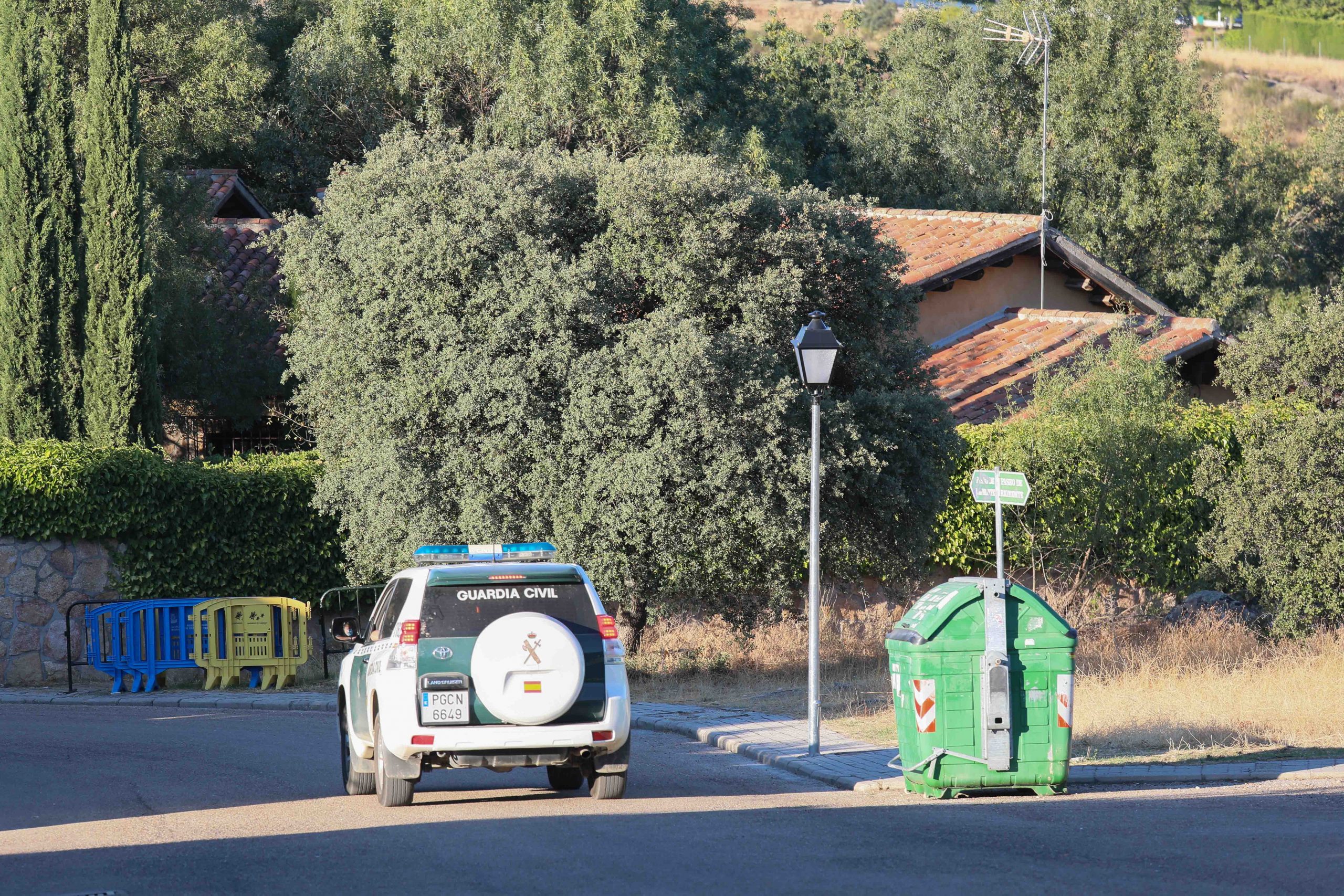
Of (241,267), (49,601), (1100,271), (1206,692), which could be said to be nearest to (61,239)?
(241,267)

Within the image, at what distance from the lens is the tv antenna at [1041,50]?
96.1ft

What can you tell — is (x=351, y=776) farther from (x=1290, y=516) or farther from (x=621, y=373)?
(x=1290, y=516)

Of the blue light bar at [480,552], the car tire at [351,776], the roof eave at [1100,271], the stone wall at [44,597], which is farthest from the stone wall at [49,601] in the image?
the roof eave at [1100,271]

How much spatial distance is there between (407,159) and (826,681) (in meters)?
8.77

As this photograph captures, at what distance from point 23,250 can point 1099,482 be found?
17.0 m

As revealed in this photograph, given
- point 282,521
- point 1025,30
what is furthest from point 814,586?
point 1025,30

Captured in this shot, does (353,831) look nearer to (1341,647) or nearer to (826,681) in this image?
(826,681)

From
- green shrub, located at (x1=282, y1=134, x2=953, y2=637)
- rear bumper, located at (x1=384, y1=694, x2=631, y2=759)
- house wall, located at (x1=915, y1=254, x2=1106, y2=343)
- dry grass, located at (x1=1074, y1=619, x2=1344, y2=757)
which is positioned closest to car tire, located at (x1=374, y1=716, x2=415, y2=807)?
rear bumper, located at (x1=384, y1=694, x2=631, y2=759)

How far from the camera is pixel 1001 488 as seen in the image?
1241cm

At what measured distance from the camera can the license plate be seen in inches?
409

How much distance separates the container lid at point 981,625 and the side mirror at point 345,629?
14.8ft

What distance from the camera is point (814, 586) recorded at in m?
13.7

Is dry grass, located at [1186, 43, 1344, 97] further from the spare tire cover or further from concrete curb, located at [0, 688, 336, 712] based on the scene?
the spare tire cover

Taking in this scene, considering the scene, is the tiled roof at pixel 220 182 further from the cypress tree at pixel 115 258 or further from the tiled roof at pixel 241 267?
the cypress tree at pixel 115 258
